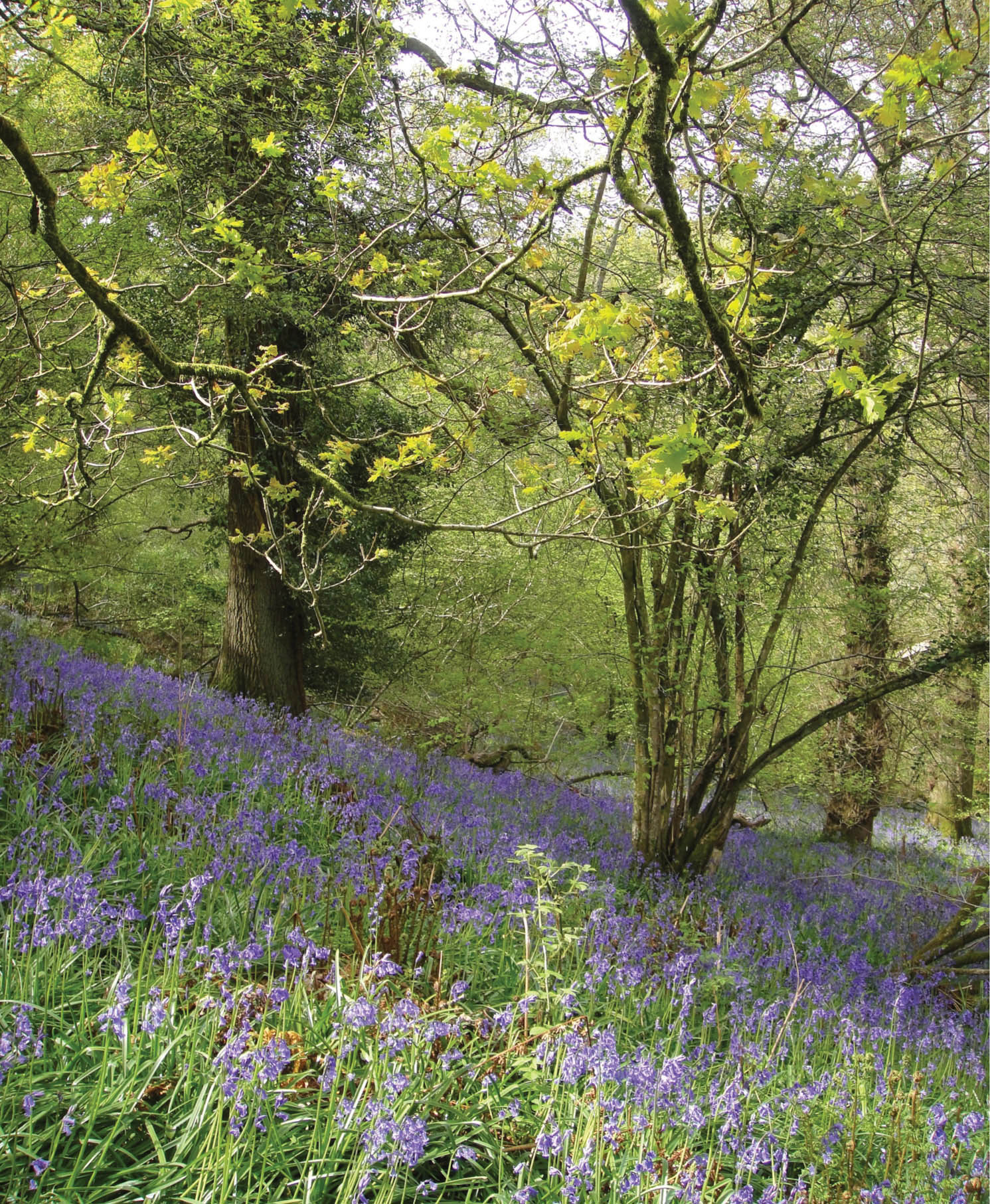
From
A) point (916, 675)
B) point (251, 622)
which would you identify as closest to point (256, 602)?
point (251, 622)

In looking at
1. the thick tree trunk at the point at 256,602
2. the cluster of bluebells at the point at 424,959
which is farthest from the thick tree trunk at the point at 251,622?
the cluster of bluebells at the point at 424,959

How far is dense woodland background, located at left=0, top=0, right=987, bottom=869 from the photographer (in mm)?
3543

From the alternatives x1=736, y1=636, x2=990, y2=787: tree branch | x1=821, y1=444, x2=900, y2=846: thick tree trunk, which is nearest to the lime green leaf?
x1=821, y1=444, x2=900, y2=846: thick tree trunk

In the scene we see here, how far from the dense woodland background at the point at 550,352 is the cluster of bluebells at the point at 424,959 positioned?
3.85ft

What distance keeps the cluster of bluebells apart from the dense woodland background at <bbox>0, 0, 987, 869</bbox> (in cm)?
117

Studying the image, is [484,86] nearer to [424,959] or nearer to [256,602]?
[256,602]

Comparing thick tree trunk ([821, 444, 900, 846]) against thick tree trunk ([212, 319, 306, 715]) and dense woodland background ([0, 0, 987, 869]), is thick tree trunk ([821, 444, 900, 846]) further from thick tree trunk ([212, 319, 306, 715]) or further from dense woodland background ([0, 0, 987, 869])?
thick tree trunk ([212, 319, 306, 715])

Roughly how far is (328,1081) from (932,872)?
863 centimetres

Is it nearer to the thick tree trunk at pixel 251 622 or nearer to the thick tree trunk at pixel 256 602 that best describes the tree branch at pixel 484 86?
the thick tree trunk at pixel 256 602

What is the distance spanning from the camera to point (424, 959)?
316 cm

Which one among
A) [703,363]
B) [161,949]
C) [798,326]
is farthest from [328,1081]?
[798,326]

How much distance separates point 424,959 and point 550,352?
2.43 meters

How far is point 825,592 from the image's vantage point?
24.2ft

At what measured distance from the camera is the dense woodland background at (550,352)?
3.54 m
